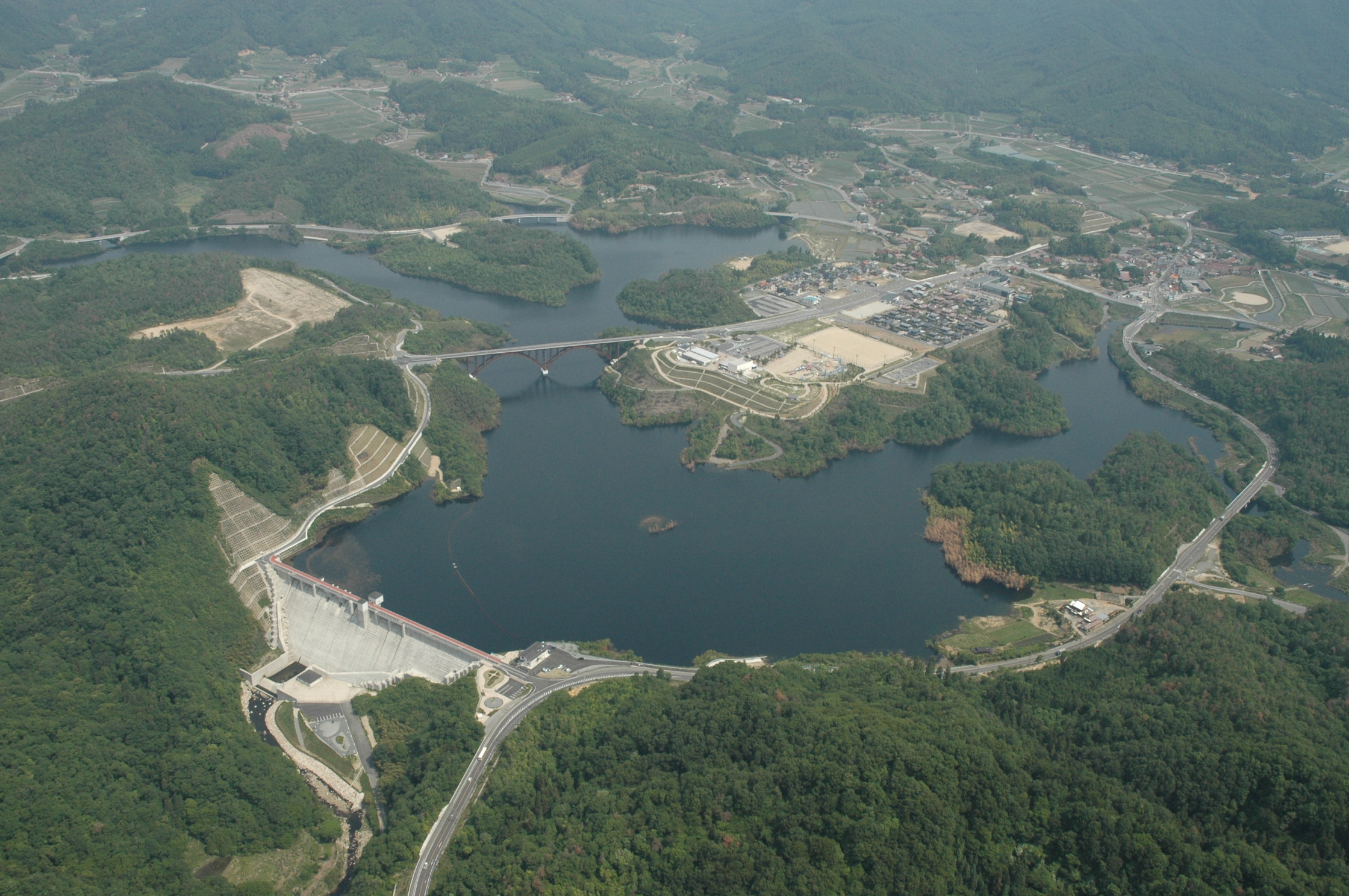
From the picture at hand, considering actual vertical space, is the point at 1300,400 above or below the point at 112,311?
above

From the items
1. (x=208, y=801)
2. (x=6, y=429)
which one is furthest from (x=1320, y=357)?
(x=6, y=429)

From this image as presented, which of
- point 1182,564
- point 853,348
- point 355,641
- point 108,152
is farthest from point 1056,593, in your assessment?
point 108,152

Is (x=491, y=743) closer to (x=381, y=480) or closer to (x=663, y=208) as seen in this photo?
(x=381, y=480)

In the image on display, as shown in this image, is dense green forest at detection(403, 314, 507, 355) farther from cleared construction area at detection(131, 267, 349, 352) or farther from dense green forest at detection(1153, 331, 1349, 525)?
dense green forest at detection(1153, 331, 1349, 525)

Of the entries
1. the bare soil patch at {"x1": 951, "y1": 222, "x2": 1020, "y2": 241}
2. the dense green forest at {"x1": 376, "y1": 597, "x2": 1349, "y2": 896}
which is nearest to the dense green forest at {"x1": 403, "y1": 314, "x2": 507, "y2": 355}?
the dense green forest at {"x1": 376, "y1": 597, "x2": 1349, "y2": 896}

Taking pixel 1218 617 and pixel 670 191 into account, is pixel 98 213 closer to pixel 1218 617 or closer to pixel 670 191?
pixel 670 191
